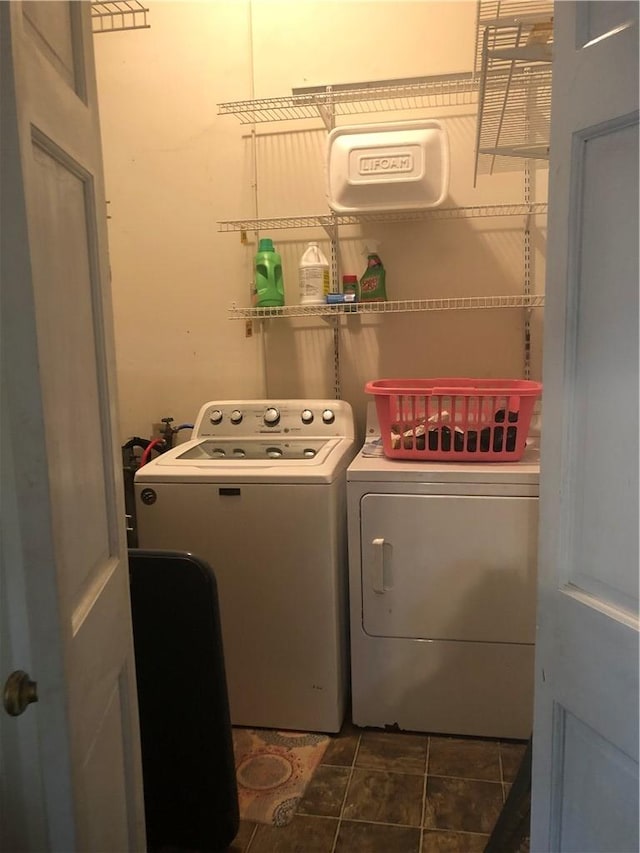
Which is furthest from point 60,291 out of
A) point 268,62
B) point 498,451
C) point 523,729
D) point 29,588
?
point 268,62

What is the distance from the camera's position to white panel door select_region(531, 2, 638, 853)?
0.88 meters

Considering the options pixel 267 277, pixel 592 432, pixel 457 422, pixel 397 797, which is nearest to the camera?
pixel 592 432

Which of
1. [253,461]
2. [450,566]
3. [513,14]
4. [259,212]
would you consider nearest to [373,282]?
[259,212]

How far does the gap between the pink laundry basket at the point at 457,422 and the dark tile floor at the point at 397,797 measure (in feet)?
2.95

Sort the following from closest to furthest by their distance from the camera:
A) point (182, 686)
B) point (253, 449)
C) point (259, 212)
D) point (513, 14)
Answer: point (182, 686)
point (513, 14)
point (253, 449)
point (259, 212)

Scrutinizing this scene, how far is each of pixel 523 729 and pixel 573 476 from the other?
4.59 feet

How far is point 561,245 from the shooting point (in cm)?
97

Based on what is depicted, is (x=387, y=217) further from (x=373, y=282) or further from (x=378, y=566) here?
(x=378, y=566)

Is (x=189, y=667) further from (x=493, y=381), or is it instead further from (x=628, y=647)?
(x=493, y=381)

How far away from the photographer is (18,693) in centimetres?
80

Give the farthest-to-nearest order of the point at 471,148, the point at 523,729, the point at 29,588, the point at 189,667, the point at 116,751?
1. the point at 471,148
2. the point at 523,729
3. the point at 189,667
4. the point at 116,751
5. the point at 29,588

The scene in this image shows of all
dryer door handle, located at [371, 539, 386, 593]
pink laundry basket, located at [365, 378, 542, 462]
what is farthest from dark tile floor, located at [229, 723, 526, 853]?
pink laundry basket, located at [365, 378, 542, 462]

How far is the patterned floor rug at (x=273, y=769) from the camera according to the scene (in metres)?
1.83

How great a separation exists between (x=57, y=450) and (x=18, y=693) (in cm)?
29
